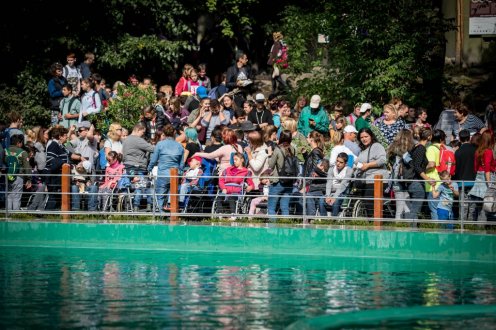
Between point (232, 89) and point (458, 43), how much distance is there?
8199 millimetres

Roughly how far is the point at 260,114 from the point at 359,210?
5.28 m

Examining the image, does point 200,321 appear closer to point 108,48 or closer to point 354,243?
point 354,243

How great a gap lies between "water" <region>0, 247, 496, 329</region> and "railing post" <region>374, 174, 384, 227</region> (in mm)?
782

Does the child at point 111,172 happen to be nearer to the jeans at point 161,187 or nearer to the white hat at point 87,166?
the white hat at point 87,166

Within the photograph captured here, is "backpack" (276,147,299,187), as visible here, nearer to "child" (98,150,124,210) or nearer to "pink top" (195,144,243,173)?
"pink top" (195,144,243,173)

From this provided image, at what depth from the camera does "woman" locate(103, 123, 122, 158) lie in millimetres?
28312

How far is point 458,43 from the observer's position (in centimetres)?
3850

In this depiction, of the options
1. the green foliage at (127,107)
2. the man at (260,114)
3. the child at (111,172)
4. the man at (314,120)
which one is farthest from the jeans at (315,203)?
the green foliage at (127,107)

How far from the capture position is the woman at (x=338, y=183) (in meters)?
25.1

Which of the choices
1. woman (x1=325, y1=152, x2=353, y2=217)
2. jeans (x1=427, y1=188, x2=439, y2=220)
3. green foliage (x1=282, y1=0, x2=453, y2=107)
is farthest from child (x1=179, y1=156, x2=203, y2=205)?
green foliage (x1=282, y1=0, x2=453, y2=107)

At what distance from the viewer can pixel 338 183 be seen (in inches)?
992

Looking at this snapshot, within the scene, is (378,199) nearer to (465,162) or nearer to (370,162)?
(370,162)

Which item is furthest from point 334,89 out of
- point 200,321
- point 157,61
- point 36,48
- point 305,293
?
point 200,321

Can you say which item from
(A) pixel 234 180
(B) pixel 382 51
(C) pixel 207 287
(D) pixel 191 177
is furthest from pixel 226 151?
(B) pixel 382 51
